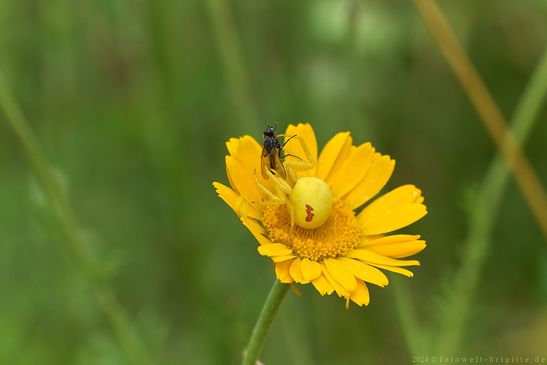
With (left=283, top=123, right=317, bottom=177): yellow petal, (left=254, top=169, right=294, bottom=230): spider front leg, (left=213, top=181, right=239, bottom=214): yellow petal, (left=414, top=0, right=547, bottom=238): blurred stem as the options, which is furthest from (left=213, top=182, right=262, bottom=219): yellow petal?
(left=414, top=0, right=547, bottom=238): blurred stem

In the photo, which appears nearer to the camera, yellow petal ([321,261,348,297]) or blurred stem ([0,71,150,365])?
yellow petal ([321,261,348,297])

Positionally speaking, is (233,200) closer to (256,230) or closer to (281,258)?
(256,230)

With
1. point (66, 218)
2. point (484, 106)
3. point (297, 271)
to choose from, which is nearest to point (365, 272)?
point (297, 271)

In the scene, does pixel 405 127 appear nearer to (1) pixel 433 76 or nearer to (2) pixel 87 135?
(1) pixel 433 76

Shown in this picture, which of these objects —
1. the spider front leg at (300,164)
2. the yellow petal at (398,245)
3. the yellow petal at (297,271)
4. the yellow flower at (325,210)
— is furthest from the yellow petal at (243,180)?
the yellow petal at (398,245)

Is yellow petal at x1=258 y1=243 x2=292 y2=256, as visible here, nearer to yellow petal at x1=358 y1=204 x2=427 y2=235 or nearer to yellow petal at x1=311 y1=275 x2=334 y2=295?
yellow petal at x1=311 y1=275 x2=334 y2=295

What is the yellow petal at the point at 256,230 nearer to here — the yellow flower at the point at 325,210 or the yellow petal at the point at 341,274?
the yellow flower at the point at 325,210

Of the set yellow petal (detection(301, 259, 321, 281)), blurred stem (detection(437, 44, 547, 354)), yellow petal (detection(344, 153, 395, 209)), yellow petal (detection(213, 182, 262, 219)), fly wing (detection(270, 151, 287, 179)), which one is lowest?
yellow petal (detection(301, 259, 321, 281))

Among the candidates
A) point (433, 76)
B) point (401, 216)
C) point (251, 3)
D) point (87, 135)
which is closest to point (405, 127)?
point (433, 76)
